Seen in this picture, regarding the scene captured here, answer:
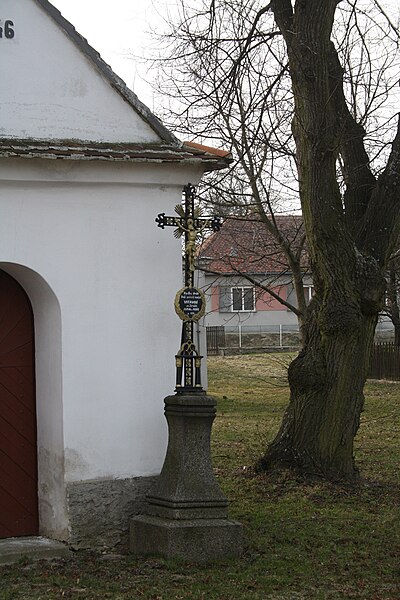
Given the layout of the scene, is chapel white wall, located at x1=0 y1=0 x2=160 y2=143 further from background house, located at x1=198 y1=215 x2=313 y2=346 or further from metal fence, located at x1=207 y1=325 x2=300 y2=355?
metal fence, located at x1=207 y1=325 x2=300 y2=355

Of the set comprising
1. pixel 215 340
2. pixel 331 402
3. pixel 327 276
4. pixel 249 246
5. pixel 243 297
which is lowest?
pixel 331 402

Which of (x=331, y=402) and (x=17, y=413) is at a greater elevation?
(x=17, y=413)

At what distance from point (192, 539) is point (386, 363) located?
72.4ft

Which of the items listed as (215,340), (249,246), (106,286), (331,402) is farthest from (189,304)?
(215,340)

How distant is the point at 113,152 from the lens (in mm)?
8406

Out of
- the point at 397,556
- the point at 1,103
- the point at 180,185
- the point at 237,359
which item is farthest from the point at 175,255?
the point at 237,359

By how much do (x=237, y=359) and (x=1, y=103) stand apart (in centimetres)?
2870

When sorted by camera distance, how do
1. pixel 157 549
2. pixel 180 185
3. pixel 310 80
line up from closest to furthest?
pixel 157 549, pixel 180 185, pixel 310 80

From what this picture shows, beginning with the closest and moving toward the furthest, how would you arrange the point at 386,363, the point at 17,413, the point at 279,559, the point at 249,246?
the point at 279,559 < the point at 17,413 < the point at 249,246 < the point at 386,363

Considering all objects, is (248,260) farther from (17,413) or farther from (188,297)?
(188,297)

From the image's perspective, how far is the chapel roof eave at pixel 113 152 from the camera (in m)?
8.16

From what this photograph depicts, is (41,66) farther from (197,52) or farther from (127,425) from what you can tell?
(197,52)

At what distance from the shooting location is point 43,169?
327 inches

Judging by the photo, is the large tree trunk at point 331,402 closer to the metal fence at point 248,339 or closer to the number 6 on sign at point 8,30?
the number 6 on sign at point 8,30
